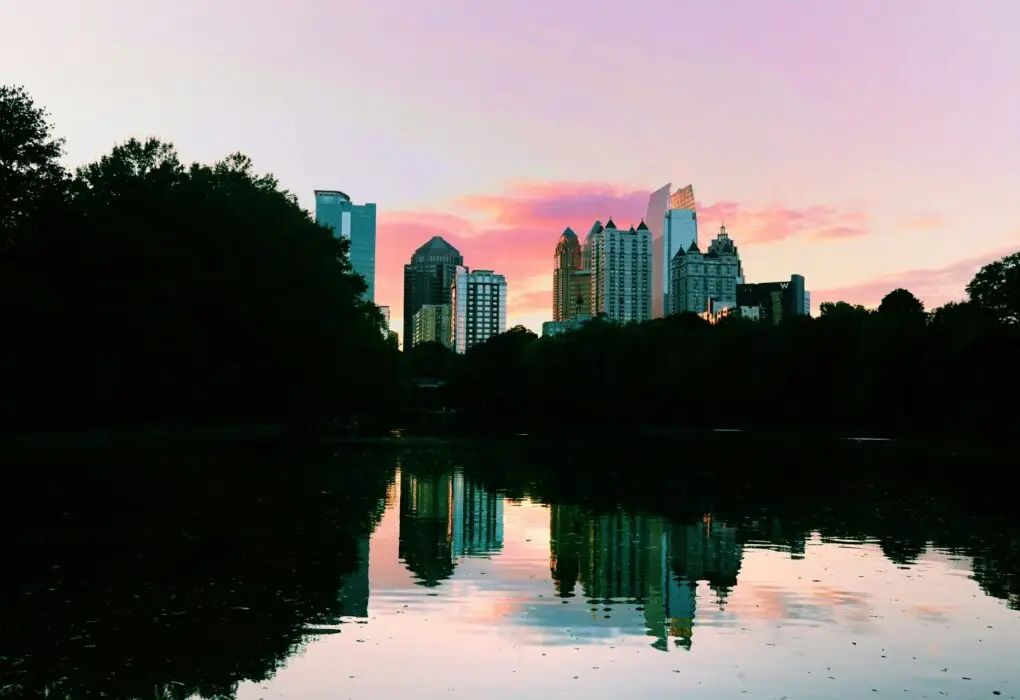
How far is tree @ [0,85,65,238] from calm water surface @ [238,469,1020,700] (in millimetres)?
60119

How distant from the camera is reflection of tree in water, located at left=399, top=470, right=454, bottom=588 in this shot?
1997cm

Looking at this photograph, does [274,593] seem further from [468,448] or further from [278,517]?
[468,448]

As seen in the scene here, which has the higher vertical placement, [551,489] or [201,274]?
[201,274]

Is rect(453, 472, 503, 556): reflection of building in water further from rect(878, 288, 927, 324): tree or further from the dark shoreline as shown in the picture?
rect(878, 288, 927, 324): tree

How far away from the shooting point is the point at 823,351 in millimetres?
123500

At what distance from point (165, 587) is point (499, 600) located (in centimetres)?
566

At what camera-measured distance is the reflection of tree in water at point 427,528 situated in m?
20.0

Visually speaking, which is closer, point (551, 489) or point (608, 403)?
point (551, 489)

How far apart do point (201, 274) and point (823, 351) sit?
76.5 meters

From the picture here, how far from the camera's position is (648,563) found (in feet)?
67.7

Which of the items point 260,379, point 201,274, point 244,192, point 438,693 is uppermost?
point 244,192

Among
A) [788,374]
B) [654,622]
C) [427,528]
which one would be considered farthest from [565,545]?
[788,374]

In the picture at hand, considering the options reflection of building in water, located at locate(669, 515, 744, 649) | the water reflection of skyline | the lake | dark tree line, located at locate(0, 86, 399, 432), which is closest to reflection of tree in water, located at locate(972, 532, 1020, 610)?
the lake

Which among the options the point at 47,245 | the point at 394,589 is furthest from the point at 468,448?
the point at 394,589
